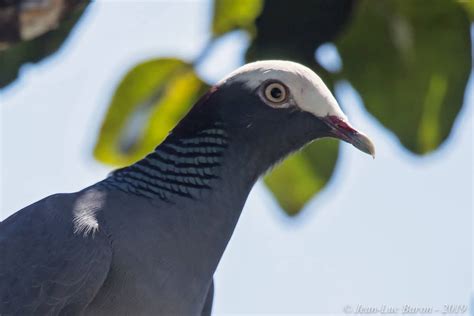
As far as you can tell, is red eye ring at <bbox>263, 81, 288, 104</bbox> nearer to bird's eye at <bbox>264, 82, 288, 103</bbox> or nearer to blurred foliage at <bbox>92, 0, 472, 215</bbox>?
bird's eye at <bbox>264, 82, 288, 103</bbox>

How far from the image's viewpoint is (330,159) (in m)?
10.3

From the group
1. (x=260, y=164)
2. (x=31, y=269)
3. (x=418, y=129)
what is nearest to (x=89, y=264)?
(x=31, y=269)

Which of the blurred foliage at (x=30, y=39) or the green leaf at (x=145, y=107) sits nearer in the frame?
the blurred foliage at (x=30, y=39)

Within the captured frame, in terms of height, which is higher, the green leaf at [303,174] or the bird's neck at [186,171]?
the bird's neck at [186,171]

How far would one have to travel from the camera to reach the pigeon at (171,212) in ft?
31.7

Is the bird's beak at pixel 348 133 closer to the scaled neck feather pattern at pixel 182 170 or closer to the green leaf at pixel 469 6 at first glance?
the scaled neck feather pattern at pixel 182 170

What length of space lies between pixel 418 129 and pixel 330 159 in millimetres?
385

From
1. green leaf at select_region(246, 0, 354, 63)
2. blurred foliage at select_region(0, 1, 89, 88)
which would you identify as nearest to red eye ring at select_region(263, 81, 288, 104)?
green leaf at select_region(246, 0, 354, 63)

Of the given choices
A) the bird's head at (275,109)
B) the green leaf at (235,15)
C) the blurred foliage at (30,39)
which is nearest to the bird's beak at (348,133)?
the bird's head at (275,109)

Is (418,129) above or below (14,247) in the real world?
below

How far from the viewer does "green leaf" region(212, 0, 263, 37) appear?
1045 cm

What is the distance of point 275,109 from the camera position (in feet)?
32.8

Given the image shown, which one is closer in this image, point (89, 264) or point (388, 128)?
point (89, 264)

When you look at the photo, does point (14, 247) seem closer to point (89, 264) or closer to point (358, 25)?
point (89, 264)
